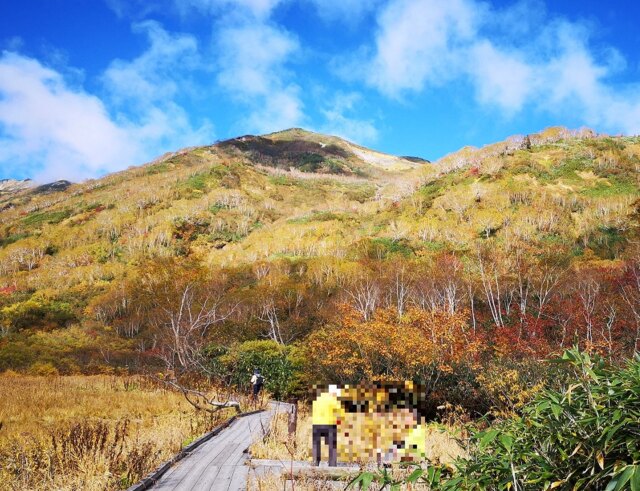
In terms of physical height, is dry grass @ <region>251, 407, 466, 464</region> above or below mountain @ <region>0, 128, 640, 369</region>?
below

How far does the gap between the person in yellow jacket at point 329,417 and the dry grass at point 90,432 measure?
2601 mm

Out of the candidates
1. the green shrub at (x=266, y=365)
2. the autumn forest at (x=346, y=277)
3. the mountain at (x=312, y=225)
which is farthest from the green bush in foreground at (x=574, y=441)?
the mountain at (x=312, y=225)

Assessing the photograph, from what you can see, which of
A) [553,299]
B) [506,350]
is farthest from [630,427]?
[553,299]

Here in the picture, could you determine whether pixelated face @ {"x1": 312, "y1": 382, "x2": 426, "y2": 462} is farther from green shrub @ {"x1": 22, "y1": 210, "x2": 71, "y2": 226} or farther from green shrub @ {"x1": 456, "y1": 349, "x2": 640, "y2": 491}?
green shrub @ {"x1": 22, "y1": 210, "x2": 71, "y2": 226}

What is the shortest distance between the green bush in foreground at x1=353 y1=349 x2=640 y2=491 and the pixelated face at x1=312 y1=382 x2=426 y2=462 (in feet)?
11.7

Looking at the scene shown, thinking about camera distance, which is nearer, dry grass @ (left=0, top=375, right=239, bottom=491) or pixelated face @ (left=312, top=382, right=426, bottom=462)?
pixelated face @ (left=312, top=382, right=426, bottom=462)

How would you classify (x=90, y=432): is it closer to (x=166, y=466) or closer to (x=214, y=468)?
(x=166, y=466)

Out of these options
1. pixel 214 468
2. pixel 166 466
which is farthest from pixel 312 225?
pixel 166 466

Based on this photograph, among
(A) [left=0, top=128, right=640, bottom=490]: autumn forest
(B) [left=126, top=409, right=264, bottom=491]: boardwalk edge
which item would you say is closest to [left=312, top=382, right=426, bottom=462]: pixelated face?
(A) [left=0, top=128, right=640, bottom=490]: autumn forest

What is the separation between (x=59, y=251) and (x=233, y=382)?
60640mm

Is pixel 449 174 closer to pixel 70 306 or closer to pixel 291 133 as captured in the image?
pixel 70 306

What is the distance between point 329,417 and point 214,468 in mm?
2363

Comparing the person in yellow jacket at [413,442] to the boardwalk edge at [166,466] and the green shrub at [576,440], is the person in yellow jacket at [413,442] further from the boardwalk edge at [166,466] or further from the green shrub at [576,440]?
the green shrub at [576,440]

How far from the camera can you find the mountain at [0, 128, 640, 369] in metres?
43.8
